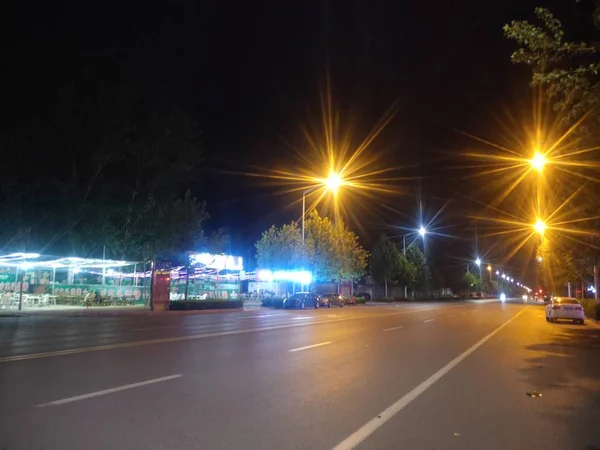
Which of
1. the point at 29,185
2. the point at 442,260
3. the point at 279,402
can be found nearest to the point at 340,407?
the point at 279,402

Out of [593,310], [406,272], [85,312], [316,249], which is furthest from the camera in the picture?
[406,272]

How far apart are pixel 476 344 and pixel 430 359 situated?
4600 mm

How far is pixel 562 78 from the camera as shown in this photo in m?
10.6

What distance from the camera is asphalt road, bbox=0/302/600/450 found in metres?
6.33

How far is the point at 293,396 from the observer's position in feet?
28.4

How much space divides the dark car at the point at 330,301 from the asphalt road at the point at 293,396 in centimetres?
3602

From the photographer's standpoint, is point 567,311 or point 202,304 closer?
point 567,311

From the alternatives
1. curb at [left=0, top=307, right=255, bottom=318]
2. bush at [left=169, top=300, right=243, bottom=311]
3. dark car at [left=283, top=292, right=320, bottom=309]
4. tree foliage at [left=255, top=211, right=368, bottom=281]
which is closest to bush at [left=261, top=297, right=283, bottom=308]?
dark car at [left=283, top=292, right=320, bottom=309]

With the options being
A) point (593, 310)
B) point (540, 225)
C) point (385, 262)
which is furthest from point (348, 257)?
point (540, 225)

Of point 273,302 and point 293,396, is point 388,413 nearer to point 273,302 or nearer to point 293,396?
point 293,396

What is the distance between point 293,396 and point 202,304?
33106 millimetres

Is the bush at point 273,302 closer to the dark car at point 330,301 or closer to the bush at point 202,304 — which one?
the dark car at point 330,301

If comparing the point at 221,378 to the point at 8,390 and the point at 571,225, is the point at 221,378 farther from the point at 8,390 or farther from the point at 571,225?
the point at 571,225

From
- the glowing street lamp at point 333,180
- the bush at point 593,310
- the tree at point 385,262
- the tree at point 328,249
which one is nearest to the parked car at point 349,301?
the tree at point 328,249
